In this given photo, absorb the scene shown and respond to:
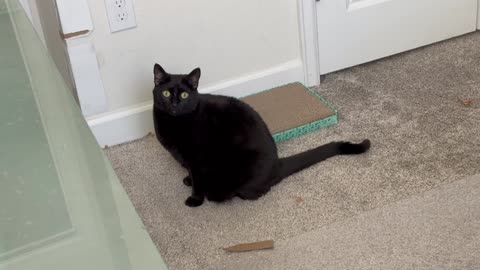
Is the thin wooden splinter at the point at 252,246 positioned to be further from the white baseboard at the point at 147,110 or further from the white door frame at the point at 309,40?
the white door frame at the point at 309,40

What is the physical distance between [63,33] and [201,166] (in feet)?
1.91

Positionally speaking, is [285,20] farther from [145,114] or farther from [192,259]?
[192,259]

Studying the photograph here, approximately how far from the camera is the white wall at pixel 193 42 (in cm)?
200

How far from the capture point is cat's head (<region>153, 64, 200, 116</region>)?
5.70ft

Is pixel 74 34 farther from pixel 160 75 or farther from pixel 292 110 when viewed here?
pixel 292 110

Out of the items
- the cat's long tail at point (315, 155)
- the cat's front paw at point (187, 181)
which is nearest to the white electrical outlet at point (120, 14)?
the cat's front paw at point (187, 181)

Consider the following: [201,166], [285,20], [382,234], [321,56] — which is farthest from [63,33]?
[382,234]

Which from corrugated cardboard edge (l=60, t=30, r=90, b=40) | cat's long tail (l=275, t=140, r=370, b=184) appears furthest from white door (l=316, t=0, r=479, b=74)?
corrugated cardboard edge (l=60, t=30, r=90, b=40)

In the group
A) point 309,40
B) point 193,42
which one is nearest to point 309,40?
point 309,40

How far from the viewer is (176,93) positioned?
173 centimetres

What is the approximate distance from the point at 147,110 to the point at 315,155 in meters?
0.58

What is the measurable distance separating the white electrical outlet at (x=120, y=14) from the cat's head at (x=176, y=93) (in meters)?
0.29

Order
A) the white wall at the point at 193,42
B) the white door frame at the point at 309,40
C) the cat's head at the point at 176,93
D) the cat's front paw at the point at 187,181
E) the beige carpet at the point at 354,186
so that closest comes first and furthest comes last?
the beige carpet at the point at 354,186
the cat's head at the point at 176,93
the cat's front paw at the point at 187,181
the white wall at the point at 193,42
the white door frame at the point at 309,40

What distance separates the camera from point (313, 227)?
1.64 meters
